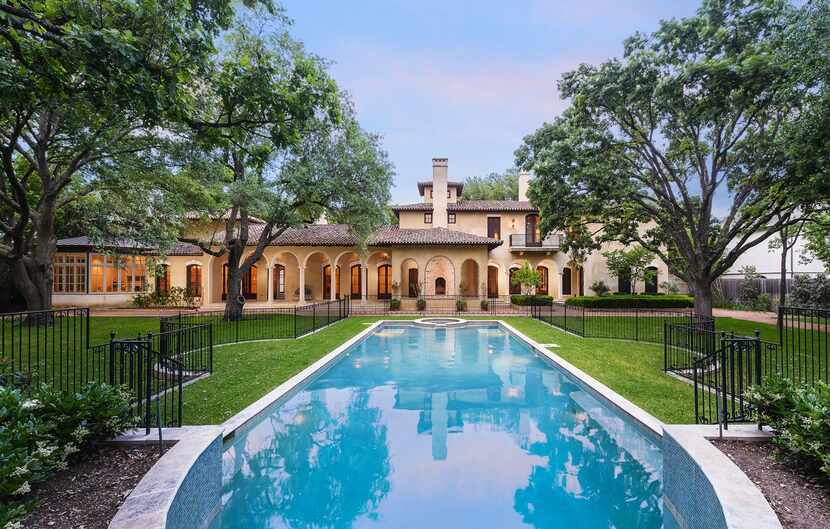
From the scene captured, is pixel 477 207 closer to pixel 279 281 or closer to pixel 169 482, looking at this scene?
pixel 279 281

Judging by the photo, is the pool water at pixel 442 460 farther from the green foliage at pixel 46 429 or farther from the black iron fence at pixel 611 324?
the black iron fence at pixel 611 324

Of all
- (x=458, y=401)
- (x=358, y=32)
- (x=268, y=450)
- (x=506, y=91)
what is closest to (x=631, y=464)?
(x=458, y=401)

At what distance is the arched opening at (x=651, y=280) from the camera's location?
25.6m

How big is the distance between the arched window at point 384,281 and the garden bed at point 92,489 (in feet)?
80.1

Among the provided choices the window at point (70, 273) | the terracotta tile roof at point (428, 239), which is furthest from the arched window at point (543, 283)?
the window at point (70, 273)

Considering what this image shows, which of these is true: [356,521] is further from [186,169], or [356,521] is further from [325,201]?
[325,201]

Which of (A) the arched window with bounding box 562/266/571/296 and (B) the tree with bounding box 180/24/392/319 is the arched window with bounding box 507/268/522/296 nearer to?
(A) the arched window with bounding box 562/266/571/296

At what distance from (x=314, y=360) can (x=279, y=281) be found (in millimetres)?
20667

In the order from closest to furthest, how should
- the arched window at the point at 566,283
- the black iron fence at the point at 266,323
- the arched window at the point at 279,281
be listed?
the black iron fence at the point at 266,323 < the arched window at the point at 279,281 < the arched window at the point at 566,283

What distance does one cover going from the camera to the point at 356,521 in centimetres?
427

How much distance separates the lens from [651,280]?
88.7ft

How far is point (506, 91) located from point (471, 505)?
98.9 feet

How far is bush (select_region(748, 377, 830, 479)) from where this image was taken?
3.35 m

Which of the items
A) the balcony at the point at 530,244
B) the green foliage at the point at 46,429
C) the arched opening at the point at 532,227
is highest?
the arched opening at the point at 532,227
